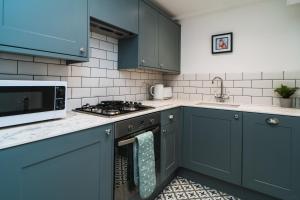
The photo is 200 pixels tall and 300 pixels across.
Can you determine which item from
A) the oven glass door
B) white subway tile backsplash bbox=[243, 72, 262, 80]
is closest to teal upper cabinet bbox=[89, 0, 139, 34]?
the oven glass door

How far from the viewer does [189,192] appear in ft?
6.37

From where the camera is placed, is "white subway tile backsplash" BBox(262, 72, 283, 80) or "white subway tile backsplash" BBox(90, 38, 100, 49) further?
"white subway tile backsplash" BBox(262, 72, 283, 80)

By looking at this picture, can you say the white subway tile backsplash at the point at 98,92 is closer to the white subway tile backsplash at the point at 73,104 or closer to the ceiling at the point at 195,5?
the white subway tile backsplash at the point at 73,104

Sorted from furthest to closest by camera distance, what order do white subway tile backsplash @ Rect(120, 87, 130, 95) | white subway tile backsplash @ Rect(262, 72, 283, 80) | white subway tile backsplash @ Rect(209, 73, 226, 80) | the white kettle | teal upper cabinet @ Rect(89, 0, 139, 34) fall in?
the white kettle
white subway tile backsplash @ Rect(209, 73, 226, 80)
white subway tile backsplash @ Rect(120, 87, 130, 95)
white subway tile backsplash @ Rect(262, 72, 283, 80)
teal upper cabinet @ Rect(89, 0, 139, 34)

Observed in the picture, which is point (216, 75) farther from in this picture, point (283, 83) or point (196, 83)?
point (283, 83)

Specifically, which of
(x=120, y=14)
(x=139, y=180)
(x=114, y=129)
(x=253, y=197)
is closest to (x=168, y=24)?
(x=120, y=14)

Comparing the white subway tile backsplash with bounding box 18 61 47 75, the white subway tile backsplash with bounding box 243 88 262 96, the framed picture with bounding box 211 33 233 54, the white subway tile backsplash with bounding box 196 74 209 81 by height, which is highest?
the framed picture with bounding box 211 33 233 54

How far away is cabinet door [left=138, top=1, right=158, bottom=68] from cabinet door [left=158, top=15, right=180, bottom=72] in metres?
0.10

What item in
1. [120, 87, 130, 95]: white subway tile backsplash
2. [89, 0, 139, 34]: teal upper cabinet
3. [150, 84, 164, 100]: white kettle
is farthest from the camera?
[150, 84, 164, 100]: white kettle

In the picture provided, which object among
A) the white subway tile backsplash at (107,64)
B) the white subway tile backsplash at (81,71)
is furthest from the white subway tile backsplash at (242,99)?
the white subway tile backsplash at (81,71)

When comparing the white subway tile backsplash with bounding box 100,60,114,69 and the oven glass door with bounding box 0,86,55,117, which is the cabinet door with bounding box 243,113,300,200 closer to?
the white subway tile backsplash with bounding box 100,60,114,69

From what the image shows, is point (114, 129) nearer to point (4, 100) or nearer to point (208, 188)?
point (4, 100)

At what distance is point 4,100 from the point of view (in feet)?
3.01

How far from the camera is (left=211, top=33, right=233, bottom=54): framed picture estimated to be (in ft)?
7.73
